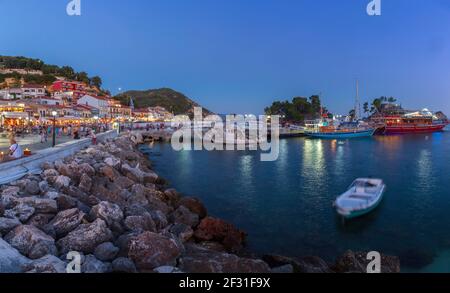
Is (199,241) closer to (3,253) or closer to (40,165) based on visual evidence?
(3,253)

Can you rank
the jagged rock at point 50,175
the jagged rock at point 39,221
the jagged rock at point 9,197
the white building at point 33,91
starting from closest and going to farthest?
the jagged rock at point 39,221 → the jagged rock at point 9,197 → the jagged rock at point 50,175 → the white building at point 33,91

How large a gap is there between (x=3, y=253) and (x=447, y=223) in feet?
59.6

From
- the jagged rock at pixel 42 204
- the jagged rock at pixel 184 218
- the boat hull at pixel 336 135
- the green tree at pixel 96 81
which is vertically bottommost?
the jagged rock at pixel 184 218

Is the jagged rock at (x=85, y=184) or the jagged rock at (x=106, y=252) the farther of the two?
the jagged rock at (x=85, y=184)

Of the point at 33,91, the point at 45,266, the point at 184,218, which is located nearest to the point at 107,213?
the point at 45,266

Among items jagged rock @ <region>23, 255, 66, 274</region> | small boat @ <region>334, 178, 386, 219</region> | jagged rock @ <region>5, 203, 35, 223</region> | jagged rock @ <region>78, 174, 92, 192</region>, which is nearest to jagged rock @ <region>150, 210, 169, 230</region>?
jagged rock @ <region>78, 174, 92, 192</region>

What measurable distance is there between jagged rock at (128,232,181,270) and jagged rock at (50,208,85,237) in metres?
2.04

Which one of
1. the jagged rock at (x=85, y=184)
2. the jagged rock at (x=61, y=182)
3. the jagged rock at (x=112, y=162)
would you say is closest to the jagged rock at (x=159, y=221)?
the jagged rock at (x=85, y=184)

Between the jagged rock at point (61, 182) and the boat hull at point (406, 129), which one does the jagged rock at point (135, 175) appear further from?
the boat hull at point (406, 129)

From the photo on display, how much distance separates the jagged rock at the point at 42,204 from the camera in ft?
27.3

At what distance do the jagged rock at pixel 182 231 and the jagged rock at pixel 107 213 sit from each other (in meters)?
1.93

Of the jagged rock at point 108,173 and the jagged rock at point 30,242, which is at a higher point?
the jagged rock at point 108,173

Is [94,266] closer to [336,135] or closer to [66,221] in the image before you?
[66,221]

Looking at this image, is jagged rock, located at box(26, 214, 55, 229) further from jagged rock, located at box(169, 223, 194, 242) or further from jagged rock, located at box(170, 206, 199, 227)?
jagged rock, located at box(170, 206, 199, 227)
